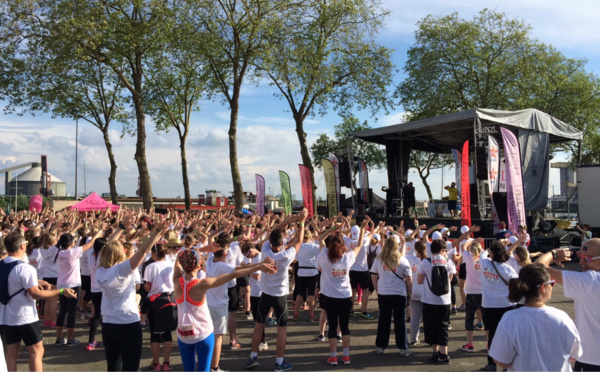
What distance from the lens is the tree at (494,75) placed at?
2783cm

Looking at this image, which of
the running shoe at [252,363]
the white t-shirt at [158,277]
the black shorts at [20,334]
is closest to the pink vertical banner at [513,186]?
the running shoe at [252,363]

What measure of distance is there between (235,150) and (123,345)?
67.4 ft

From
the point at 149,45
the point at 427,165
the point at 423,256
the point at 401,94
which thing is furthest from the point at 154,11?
the point at 427,165

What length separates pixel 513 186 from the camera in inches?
547

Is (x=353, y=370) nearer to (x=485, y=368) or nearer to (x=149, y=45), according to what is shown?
(x=485, y=368)

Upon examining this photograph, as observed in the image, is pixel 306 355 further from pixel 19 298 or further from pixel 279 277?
pixel 19 298

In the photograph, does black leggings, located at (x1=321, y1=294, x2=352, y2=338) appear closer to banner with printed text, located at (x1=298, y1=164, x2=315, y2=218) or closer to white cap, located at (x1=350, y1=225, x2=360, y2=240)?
white cap, located at (x1=350, y1=225, x2=360, y2=240)

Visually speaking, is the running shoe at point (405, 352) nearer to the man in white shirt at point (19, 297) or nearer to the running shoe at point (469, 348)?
the running shoe at point (469, 348)

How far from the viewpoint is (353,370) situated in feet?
20.3

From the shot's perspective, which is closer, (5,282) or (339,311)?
(5,282)

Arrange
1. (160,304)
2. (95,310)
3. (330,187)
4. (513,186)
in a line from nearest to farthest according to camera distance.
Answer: (160,304), (95,310), (513,186), (330,187)

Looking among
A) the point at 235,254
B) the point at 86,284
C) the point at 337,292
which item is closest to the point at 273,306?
the point at 337,292

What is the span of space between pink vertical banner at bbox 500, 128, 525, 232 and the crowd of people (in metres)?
5.00

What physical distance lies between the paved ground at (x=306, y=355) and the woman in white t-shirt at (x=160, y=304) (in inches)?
16.5
